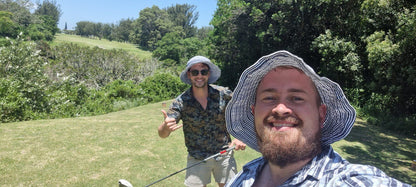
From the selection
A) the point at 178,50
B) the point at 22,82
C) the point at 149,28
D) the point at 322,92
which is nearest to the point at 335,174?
the point at 322,92

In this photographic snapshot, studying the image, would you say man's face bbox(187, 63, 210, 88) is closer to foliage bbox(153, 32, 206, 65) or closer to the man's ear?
the man's ear

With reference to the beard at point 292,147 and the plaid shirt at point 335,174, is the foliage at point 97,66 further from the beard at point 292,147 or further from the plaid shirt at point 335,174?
the plaid shirt at point 335,174

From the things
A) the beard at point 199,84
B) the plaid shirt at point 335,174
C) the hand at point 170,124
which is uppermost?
the beard at point 199,84

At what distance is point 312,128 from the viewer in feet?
4.59

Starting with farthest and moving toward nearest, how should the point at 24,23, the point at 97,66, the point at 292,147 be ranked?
the point at 24,23
the point at 97,66
the point at 292,147

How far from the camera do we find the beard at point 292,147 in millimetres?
1357

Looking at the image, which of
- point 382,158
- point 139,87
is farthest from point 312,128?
point 139,87

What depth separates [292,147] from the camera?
1.36 metres

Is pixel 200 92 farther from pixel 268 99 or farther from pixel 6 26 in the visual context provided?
pixel 6 26

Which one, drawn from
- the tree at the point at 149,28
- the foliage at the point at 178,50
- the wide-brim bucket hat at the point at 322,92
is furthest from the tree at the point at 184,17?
the wide-brim bucket hat at the point at 322,92

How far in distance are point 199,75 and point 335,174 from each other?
7.19ft

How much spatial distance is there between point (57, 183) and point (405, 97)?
10881 mm

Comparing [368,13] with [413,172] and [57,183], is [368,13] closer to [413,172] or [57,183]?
[413,172]

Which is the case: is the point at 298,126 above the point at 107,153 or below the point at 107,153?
above
